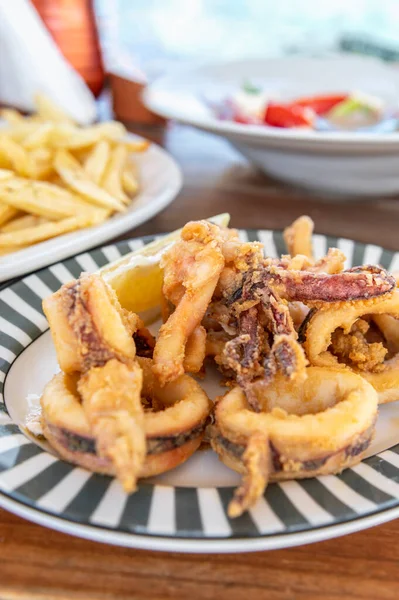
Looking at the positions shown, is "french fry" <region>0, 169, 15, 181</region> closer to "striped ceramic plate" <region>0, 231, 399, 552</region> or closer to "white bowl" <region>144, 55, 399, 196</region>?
"white bowl" <region>144, 55, 399, 196</region>

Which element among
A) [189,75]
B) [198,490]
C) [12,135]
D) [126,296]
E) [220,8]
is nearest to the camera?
[198,490]

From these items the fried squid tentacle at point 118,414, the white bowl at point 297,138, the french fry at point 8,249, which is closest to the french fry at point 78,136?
the white bowl at point 297,138

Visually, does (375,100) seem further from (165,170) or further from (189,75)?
(165,170)

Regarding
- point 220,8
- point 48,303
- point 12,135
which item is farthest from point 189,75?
point 220,8

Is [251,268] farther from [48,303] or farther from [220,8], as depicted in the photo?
[220,8]

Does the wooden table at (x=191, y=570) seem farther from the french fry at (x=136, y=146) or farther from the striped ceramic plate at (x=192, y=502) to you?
the french fry at (x=136, y=146)

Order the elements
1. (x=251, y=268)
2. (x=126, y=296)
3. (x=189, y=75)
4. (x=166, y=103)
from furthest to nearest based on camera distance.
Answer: (x=189, y=75) → (x=166, y=103) → (x=126, y=296) → (x=251, y=268)

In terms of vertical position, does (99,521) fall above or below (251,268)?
below

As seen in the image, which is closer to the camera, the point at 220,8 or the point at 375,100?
the point at 375,100
